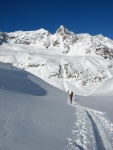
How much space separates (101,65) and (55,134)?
165m

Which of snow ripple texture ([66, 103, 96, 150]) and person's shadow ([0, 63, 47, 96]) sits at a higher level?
person's shadow ([0, 63, 47, 96])

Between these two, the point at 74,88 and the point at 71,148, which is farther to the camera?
the point at 74,88

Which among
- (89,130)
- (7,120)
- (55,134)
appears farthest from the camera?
(89,130)

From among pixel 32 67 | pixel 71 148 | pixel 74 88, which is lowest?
pixel 71 148

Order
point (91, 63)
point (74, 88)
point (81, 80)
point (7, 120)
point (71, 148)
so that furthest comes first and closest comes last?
point (91, 63), point (81, 80), point (74, 88), point (7, 120), point (71, 148)

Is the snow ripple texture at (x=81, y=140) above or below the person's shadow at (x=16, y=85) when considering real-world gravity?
below

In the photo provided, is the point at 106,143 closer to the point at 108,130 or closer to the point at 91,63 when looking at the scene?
the point at 108,130

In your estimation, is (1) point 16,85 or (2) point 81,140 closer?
(2) point 81,140

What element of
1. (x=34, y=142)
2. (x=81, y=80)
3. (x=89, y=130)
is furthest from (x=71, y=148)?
(x=81, y=80)

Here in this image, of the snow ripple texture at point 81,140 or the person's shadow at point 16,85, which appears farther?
the person's shadow at point 16,85

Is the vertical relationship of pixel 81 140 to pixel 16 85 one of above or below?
below

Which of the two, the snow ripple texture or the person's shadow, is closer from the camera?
the snow ripple texture

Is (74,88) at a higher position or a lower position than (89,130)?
higher

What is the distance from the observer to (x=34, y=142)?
1005 centimetres
